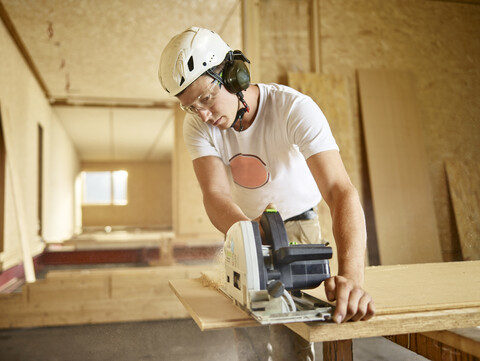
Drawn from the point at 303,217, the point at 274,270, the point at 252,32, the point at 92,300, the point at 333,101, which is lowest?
the point at 92,300

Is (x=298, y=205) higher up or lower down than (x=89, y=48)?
lower down

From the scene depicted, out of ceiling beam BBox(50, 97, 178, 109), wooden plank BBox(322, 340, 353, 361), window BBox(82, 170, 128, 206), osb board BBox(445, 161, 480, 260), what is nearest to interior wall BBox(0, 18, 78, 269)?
ceiling beam BBox(50, 97, 178, 109)

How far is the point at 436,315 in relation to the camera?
3.54ft

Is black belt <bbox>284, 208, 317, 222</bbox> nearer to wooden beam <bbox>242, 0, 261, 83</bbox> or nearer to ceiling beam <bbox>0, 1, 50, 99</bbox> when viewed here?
wooden beam <bbox>242, 0, 261, 83</bbox>

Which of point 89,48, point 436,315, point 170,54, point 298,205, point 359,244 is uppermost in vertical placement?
point 89,48

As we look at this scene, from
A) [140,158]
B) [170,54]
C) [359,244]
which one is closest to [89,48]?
[170,54]

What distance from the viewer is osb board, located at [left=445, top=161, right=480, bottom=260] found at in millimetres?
3658

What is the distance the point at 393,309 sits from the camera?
109 cm

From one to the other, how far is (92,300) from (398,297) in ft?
9.51

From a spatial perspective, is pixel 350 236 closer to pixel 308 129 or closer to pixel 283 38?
pixel 308 129

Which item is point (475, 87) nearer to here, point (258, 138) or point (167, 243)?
point (258, 138)

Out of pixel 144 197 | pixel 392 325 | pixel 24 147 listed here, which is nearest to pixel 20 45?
pixel 24 147

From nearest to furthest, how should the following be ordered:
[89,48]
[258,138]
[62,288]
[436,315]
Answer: [436,315]
[258,138]
[62,288]
[89,48]

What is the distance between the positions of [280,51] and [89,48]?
10.2 ft
